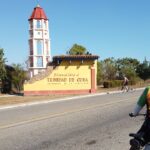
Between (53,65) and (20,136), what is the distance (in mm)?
28621

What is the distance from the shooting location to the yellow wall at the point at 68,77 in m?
39.4

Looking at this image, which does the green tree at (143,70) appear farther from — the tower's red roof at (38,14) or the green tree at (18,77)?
the green tree at (18,77)

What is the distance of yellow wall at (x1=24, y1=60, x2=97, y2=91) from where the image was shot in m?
39.4

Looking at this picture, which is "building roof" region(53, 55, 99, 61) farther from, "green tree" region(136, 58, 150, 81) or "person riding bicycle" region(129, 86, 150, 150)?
"green tree" region(136, 58, 150, 81)

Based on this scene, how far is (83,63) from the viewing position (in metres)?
40.6

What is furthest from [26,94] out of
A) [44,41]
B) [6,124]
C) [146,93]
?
[44,41]

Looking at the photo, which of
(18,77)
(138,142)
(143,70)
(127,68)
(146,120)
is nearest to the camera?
(138,142)

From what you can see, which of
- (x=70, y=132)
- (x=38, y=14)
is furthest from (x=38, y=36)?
(x=70, y=132)

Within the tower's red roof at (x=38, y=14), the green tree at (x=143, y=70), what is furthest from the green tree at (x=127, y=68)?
the tower's red roof at (x=38, y=14)

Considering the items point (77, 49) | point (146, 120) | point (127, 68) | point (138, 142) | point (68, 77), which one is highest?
point (77, 49)

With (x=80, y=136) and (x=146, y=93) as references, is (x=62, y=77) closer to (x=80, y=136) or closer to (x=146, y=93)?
(x=80, y=136)

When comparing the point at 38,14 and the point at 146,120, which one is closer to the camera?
the point at 146,120

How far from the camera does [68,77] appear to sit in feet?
131

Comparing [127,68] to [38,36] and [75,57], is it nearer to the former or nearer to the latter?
[38,36]
